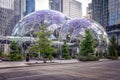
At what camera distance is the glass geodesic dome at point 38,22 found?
77.0m

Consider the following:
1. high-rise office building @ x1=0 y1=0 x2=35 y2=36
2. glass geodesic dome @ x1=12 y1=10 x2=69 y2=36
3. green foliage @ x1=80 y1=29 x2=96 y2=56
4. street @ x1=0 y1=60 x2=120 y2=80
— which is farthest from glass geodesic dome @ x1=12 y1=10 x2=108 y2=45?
high-rise office building @ x1=0 y1=0 x2=35 y2=36

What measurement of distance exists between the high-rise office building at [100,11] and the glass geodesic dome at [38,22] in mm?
87886

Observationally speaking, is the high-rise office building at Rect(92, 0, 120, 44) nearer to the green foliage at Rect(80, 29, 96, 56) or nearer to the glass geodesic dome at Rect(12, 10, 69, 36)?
the glass geodesic dome at Rect(12, 10, 69, 36)

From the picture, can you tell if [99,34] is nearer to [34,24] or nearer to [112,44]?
[112,44]

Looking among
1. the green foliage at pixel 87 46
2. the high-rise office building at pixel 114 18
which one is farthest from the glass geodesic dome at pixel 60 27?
the high-rise office building at pixel 114 18

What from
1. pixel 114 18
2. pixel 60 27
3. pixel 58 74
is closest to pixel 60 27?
pixel 60 27

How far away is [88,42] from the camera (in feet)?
191

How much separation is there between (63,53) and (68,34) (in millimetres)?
17213

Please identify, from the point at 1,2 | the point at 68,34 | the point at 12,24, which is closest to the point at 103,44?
the point at 68,34

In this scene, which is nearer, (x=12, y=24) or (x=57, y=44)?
(x=57, y=44)

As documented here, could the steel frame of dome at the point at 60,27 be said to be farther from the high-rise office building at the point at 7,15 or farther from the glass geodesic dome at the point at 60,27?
the high-rise office building at the point at 7,15

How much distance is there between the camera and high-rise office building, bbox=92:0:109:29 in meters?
167

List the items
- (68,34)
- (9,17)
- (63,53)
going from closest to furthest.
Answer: (63,53), (68,34), (9,17)

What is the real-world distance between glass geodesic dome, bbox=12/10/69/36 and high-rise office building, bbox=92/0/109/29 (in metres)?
87.9
